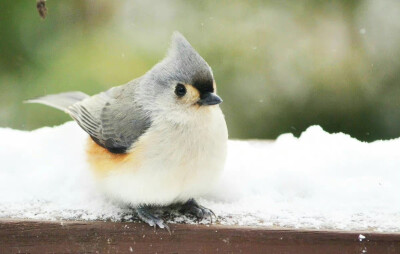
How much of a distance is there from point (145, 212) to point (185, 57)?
1.85ft

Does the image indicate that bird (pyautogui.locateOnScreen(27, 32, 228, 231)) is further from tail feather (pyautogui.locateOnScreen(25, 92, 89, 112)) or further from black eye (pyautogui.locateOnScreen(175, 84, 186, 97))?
tail feather (pyautogui.locateOnScreen(25, 92, 89, 112))

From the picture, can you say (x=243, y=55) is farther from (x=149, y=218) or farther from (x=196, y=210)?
(x=149, y=218)

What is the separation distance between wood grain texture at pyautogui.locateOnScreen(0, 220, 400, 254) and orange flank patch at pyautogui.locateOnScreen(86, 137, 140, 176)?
23cm

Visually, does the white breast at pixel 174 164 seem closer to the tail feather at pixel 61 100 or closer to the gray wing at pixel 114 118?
the gray wing at pixel 114 118

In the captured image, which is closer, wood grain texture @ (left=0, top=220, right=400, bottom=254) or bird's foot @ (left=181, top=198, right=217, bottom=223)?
wood grain texture @ (left=0, top=220, right=400, bottom=254)

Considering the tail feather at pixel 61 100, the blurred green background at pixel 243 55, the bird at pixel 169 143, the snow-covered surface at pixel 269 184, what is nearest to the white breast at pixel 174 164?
the bird at pixel 169 143

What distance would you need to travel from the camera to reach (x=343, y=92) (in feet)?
14.3

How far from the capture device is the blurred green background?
410 centimetres

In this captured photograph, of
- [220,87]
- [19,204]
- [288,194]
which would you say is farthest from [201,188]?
[220,87]

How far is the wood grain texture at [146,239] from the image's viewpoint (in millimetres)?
1917

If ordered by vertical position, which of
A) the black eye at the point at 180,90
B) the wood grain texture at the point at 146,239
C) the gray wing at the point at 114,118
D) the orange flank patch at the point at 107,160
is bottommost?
the wood grain texture at the point at 146,239

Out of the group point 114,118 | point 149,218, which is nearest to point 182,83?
point 114,118

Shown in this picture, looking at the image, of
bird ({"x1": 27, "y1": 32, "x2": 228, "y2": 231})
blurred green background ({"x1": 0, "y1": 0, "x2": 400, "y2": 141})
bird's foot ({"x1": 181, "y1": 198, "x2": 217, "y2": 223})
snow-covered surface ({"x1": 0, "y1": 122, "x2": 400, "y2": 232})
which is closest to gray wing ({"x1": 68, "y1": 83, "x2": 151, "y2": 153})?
bird ({"x1": 27, "y1": 32, "x2": 228, "y2": 231})

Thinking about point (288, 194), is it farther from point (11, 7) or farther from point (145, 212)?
point (11, 7)
